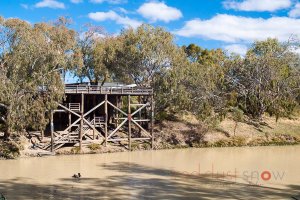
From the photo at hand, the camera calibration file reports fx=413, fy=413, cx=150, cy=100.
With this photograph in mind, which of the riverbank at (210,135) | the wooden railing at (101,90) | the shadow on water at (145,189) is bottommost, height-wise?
the shadow on water at (145,189)

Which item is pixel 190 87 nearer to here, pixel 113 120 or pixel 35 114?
pixel 113 120

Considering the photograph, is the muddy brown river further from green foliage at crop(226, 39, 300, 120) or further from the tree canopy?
green foliage at crop(226, 39, 300, 120)

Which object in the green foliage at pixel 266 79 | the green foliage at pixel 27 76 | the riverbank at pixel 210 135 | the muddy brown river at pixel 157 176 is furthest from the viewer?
the green foliage at pixel 266 79

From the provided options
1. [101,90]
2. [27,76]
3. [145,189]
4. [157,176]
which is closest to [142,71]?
[101,90]

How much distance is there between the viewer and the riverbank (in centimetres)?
3331

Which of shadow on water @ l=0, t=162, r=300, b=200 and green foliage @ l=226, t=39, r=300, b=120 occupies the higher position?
green foliage @ l=226, t=39, r=300, b=120

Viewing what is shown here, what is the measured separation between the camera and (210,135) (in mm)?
37219

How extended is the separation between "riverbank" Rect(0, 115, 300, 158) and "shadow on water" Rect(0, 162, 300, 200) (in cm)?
1009

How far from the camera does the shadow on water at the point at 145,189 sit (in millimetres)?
17688

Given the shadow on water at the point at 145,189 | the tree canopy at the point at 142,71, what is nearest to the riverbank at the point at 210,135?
the tree canopy at the point at 142,71

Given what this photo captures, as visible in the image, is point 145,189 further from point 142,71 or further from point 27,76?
point 142,71

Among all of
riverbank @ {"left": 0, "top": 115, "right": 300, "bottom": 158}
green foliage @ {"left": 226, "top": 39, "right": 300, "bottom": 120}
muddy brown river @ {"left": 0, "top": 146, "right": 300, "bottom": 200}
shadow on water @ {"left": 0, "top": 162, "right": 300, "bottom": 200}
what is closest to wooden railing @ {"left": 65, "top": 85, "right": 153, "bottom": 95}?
riverbank @ {"left": 0, "top": 115, "right": 300, "bottom": 158}

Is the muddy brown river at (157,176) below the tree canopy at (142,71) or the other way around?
below

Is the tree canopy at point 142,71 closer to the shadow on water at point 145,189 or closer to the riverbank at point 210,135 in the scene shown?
the riverbank at point 210,135
